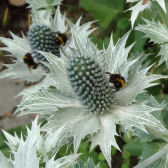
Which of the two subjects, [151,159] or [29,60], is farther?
[29,60]

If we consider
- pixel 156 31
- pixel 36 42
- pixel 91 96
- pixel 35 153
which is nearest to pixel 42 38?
pixel 36 42

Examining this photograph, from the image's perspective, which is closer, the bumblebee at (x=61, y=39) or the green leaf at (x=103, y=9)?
the bumblebee at (x=61, y=39)

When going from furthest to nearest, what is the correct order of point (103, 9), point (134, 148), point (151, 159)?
point (103, 9) → point (134, 148) → point (151, 159)

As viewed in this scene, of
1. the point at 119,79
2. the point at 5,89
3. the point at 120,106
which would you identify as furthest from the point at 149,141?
the point at 5,89

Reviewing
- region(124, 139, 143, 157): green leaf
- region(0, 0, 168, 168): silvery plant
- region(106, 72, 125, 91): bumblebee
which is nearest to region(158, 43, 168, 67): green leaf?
region(0, 0, 168, 168): silvery plant

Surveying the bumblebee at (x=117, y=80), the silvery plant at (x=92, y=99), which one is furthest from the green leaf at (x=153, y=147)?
the bumblebee at (x=117, y=80)

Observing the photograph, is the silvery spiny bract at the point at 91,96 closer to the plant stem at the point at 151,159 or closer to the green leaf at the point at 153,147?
the plant stem at the point at 151,159

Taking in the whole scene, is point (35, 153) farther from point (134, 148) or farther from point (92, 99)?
point (134, 148)

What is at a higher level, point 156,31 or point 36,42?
point 156,31

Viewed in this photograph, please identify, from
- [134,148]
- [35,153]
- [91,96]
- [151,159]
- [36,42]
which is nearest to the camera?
[35,153]

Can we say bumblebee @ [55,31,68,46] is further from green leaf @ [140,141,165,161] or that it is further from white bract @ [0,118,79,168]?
green leaf @ [140,141,165,161]
